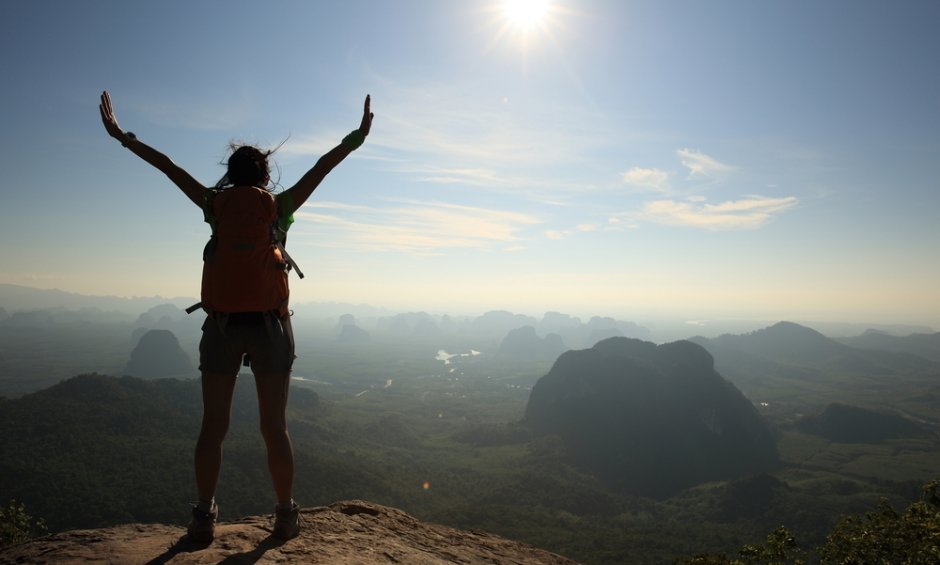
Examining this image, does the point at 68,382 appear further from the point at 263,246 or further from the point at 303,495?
the point at 263,246

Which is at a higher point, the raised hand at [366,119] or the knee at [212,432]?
the raised hand at [366,119]

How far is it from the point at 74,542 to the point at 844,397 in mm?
253324

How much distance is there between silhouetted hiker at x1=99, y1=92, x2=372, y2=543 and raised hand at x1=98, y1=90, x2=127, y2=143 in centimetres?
1

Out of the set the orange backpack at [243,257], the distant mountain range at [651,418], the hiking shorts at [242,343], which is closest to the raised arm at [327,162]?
the orange backpack at [243,257]

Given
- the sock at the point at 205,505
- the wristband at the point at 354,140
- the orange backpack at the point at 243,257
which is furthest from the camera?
the wristband at the point at 354,140

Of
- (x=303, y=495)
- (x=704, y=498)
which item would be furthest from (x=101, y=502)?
(x=704, y=498)

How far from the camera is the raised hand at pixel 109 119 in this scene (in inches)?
167

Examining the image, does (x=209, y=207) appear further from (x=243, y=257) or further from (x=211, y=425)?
(x=211, y=425)

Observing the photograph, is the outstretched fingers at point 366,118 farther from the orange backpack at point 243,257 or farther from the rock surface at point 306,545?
the rock surface at point 306,545

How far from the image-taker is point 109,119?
431cm

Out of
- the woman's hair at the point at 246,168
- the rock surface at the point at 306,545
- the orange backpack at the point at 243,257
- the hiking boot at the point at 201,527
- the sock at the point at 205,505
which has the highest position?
the woman's hair at the point at 246,168

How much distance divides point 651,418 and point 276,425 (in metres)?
153

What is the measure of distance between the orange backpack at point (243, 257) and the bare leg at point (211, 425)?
688 millimetres

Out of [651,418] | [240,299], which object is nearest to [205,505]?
[240,299]
